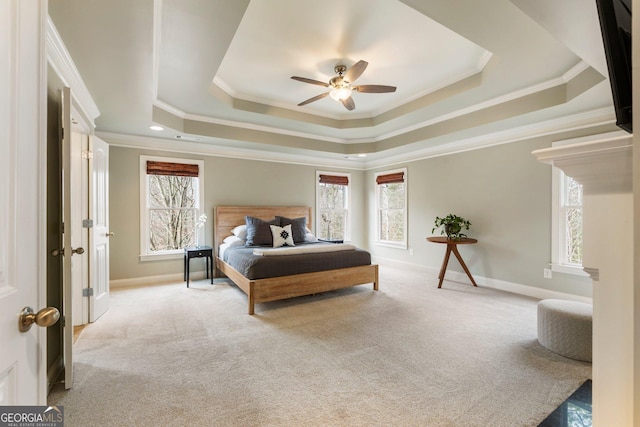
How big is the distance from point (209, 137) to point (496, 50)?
369 centimetres

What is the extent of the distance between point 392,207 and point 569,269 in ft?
10.2

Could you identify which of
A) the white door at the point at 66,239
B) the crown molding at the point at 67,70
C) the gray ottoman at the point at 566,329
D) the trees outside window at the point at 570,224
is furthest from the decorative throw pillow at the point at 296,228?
the trees outside window at the point at 570,224

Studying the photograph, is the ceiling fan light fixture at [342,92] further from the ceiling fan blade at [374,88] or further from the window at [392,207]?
the window at [392,207]

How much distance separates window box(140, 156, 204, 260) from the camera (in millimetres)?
4449

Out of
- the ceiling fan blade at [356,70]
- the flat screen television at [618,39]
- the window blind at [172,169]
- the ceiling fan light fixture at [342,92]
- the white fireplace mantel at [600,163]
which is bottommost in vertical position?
the white fireplace mantel at [600,163]

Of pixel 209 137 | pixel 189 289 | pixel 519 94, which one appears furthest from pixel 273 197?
pixel 519 94

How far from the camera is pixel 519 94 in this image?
3.30 metres

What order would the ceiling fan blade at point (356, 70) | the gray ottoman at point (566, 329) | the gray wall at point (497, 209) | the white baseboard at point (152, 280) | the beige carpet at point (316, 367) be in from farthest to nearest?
the white baseboard at point (152, 280), the gray wall at point (497, 209), the ceiling fan blade at point (356, 70), the gray ottoman at point (566, 329), the beige carpet at point (316, 367)

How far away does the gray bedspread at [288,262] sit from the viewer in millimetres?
3320

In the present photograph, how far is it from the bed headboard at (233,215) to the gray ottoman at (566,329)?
4107 mm

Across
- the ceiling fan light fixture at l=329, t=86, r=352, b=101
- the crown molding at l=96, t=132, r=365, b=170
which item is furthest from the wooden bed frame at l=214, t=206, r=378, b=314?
the ceiling fan light fixture at l=329, t=86, r=352, b=101

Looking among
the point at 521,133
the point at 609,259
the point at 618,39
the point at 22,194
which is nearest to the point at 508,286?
the point at 521,133

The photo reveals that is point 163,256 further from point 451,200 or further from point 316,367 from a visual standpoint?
point 451,200

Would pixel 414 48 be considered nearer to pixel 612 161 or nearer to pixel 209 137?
pixel 612 161
